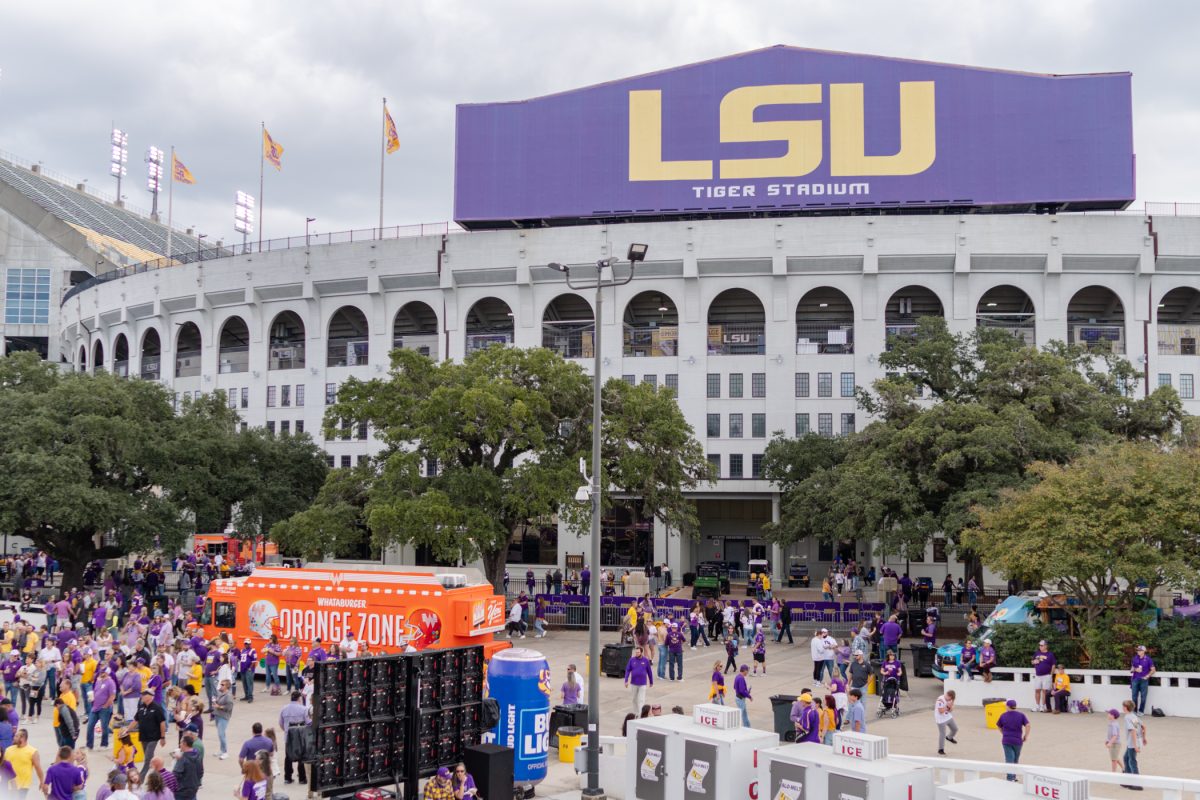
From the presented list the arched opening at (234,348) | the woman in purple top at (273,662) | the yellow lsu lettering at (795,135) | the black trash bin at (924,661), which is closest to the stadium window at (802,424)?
the yellow lsu lettering at (795,135)

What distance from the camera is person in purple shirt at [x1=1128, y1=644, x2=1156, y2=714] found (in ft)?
76.3

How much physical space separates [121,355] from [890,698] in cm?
6726

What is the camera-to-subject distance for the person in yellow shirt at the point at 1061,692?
24797 mm

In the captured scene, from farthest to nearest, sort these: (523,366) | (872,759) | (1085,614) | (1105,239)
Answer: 1. (1105,239)
2. (523,366)
3. (1085,614)
4. (872,759)

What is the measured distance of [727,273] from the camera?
188ft

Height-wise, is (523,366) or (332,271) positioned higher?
(332,271)

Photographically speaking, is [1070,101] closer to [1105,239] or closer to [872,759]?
[1105,239]

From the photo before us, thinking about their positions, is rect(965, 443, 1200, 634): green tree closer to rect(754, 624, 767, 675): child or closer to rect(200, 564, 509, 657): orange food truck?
rect(754, 624, 767, 675): child

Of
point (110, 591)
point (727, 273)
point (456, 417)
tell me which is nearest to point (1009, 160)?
point (727, 273)

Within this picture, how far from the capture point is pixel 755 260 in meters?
56.4

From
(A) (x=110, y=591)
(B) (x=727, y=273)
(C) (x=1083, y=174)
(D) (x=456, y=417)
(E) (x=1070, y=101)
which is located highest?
(E) (x=1070, y=101)

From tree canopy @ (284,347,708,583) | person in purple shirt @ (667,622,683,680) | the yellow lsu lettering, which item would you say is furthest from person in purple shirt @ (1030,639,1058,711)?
the yellow lsu lettering

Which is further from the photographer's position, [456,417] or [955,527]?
[456,417]

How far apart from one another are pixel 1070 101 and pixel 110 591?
2030 inches
